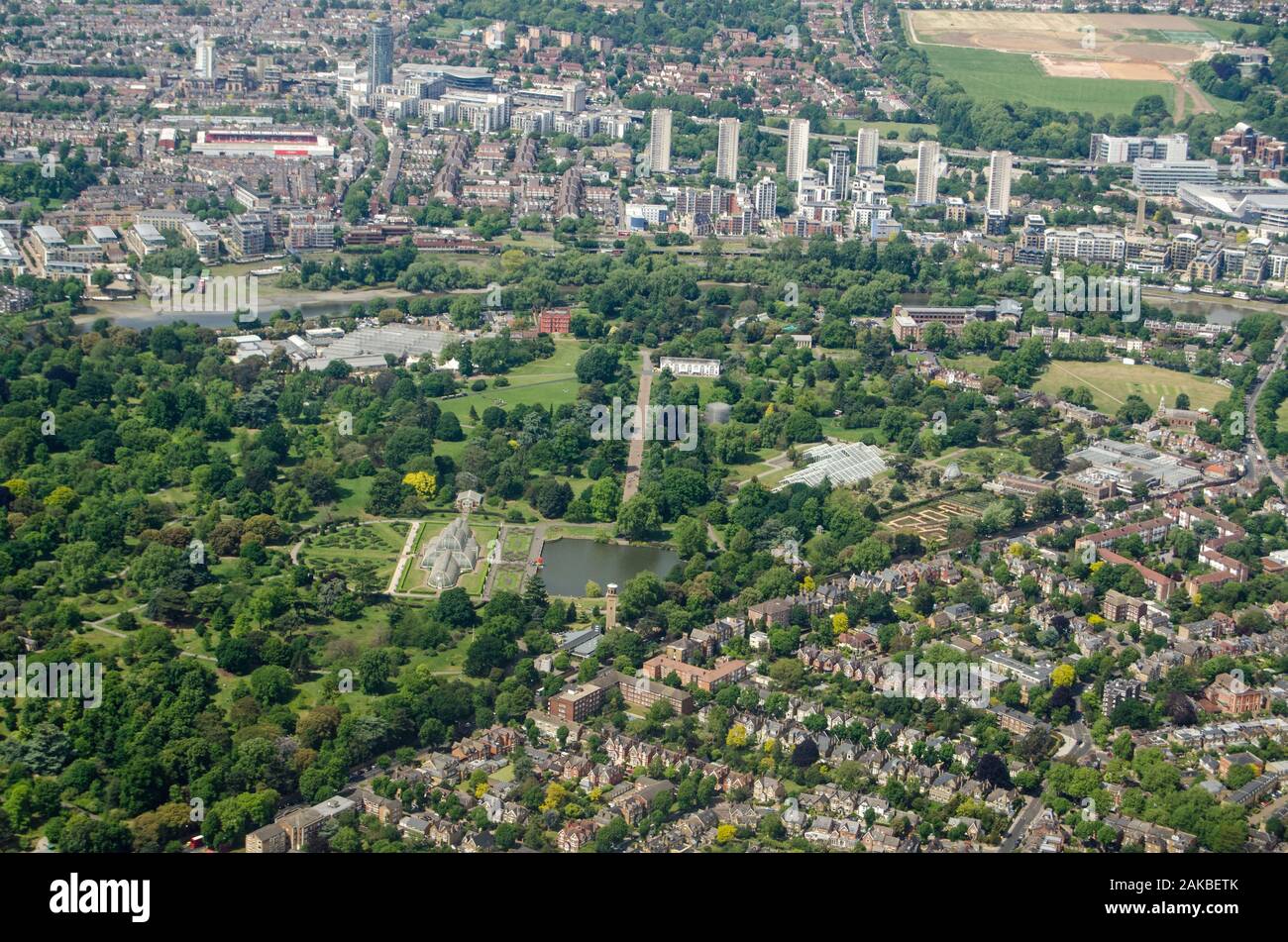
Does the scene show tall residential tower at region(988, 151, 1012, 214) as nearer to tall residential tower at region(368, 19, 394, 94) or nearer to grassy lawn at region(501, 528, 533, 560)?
tall residential tower at region(368, 19, 394, 94)

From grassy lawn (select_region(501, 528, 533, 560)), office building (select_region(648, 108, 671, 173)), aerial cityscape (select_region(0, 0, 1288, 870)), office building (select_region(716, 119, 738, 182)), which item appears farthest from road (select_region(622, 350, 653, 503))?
office building (select_region(648, 108, 671, 173))

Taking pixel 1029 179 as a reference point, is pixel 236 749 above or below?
below

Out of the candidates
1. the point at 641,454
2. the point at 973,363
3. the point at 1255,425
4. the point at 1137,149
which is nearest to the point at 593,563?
the point at 641,454

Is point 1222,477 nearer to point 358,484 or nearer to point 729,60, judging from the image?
point 358,484

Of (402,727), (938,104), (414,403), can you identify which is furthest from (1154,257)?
(402,727)

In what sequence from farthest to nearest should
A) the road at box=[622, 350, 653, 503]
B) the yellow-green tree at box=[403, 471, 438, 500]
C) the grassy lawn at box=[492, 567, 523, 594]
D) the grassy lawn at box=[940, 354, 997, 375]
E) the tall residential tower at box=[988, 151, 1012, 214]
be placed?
the tall residential tower at box=[988, 151, 1012, 214] < the grassy lawn at box=[940, 354, 997, 375] < the road at box=[622, 350, 653, 503] < the yellow-green tree at box=[403, 471, 438, 500] < the grassy lawn at box=[492, 567, 523, 594]

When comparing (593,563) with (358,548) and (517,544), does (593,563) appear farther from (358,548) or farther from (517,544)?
(358,548)
